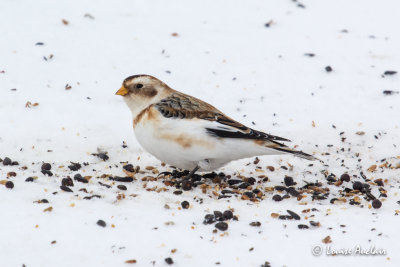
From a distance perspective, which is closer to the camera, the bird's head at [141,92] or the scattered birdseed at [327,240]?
the scattered birdseed at [327,240]

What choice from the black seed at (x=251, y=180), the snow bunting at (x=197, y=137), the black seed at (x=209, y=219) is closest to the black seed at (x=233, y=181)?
the black seed at (x=251, y=180)

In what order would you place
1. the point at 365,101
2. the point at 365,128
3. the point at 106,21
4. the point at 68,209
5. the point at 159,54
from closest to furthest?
the point at 68,209, the point at 365,128, the point at 365,101, the point at 159,54, the point at 106,21

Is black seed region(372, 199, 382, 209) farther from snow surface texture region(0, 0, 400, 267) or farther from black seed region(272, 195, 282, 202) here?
black seed region(272, 195, 282, 202)

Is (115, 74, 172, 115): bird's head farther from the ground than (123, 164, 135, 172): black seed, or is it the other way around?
(115, 74, 172, 115): bird's head

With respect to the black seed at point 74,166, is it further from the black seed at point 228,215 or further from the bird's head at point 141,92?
the black seed at point 228,215

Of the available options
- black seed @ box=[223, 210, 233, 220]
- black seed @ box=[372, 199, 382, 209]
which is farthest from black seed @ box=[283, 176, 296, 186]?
black seed @ box=[223, 210, 233, 220]

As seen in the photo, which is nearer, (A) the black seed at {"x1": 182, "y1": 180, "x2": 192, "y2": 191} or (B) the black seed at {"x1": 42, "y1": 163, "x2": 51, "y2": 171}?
(A) the black seed at {"x1": 182, "y1": 180, "x2": 192, "y2": 191}

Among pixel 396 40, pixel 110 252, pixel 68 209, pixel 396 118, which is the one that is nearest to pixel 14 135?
pixel 68 209

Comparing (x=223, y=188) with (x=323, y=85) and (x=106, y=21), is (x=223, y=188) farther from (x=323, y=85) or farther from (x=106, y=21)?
(x=106, y=21)
